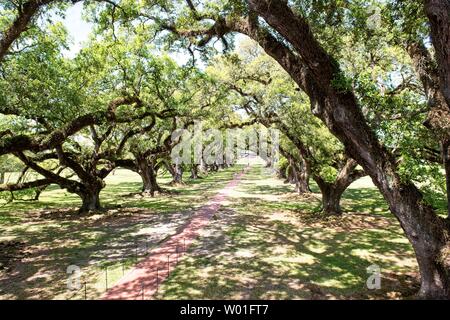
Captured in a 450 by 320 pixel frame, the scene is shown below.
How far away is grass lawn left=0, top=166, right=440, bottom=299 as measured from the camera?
874 centimetres

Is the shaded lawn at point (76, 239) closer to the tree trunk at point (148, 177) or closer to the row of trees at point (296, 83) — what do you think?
the row of trees at point (296, 83)

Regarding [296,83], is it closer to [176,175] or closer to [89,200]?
[89,200]

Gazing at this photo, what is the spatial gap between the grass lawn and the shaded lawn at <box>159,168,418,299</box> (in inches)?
1.1

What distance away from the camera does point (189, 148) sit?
139 feet

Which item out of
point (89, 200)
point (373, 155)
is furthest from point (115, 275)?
point (89, 200)

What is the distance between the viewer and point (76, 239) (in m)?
14.3

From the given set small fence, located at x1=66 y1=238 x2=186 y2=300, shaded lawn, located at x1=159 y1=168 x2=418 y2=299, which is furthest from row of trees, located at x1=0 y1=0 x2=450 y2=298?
small fence, located at x1=66 y1=238 x2=186 y2=300

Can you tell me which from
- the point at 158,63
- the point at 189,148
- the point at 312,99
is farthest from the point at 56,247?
the point at 189,148

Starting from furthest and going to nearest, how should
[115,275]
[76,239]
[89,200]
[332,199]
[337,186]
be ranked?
[89,200] → [332,199] → [337,186] → [76,239] → [115,275]

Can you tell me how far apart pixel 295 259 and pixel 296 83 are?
5.72 meters

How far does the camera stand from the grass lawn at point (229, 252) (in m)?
8.74

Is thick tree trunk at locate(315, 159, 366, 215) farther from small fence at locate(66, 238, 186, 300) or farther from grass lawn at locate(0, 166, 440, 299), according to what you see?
small fence at locate(66, 238, 186, 300)

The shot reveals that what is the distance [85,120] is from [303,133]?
11.8m

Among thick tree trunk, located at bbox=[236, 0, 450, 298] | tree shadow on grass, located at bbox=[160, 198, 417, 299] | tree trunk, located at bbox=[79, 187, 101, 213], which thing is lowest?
tree shadow on grass, located at bbox=[160, 198, 417, 299]
